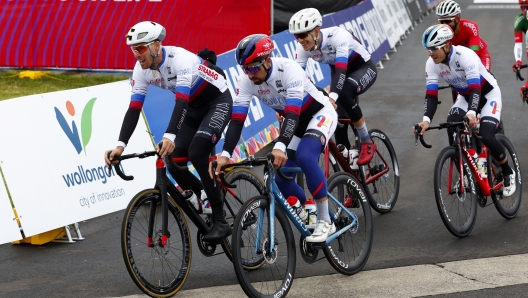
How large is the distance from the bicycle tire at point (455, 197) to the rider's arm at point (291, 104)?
1975 mm

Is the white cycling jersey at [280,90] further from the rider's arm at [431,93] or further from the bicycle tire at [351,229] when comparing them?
the rider's arm at [431,93]

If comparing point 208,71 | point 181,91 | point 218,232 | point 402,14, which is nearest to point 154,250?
point 218,232

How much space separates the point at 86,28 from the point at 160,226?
42.2ft

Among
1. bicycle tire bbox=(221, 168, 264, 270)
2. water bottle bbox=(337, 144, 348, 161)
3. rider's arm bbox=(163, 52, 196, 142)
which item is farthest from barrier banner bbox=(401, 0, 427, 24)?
rider's arm bbox=(163, 52, 196, 142)

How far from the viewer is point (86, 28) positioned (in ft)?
61.1

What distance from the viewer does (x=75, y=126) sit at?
927 cm

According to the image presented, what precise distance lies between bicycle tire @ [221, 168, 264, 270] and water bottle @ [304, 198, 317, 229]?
74 centimetres

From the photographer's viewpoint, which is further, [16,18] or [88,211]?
[16,18]

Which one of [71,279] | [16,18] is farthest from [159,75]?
[16,18]

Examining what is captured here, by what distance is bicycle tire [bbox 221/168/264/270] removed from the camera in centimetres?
731

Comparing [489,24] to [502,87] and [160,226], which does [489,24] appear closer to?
[502,87]

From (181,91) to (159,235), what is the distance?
1.26 m

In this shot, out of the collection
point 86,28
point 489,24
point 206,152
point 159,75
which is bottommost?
point 489,24

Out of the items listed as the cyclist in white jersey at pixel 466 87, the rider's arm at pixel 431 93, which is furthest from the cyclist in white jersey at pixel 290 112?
the rider's arm at pixel 431 93
